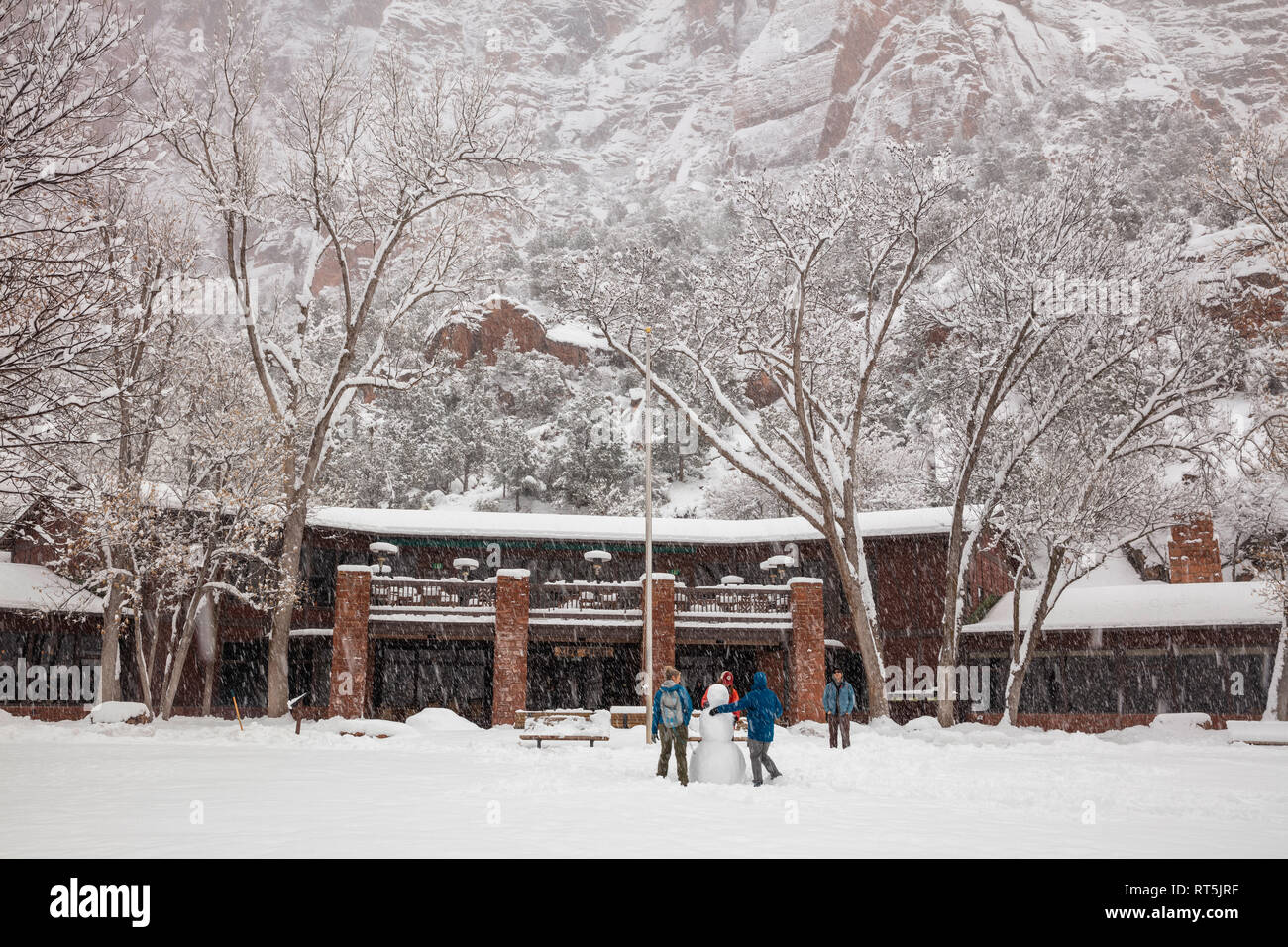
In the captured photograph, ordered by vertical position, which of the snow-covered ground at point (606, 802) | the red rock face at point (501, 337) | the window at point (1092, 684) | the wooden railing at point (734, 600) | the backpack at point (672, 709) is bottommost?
the window at point (1092, 684)

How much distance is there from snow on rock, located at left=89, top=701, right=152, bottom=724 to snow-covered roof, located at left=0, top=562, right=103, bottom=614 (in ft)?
16.3

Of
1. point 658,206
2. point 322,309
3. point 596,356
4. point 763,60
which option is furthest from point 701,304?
point 763,60

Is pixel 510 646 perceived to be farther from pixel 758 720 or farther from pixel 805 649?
pixel 758 720

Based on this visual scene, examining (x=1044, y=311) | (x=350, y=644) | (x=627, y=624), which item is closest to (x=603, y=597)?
(x=627, y=624)

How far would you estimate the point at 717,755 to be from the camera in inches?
481

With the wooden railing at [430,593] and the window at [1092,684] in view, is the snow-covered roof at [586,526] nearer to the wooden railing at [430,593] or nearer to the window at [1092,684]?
the wooden railing at [430,593]

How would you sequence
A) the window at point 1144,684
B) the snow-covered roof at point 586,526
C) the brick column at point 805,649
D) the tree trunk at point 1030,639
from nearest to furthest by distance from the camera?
the tree trunk at point 1030,639
the brick column at point 805,649
the snow-covered roof at point 586,526
the window at point 1144,684

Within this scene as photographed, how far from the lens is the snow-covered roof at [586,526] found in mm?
28780

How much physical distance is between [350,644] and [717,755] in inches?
629

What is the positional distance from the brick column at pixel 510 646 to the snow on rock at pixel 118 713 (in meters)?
8.32

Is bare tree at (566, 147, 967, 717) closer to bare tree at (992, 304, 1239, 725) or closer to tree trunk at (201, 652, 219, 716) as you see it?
bare tree at (992, 304, 1239, 725)

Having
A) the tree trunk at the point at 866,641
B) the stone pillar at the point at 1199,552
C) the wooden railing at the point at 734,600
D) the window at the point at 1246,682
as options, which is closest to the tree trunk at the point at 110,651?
the wooden railing at the point at 734,600

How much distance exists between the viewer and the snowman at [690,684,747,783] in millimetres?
12125
